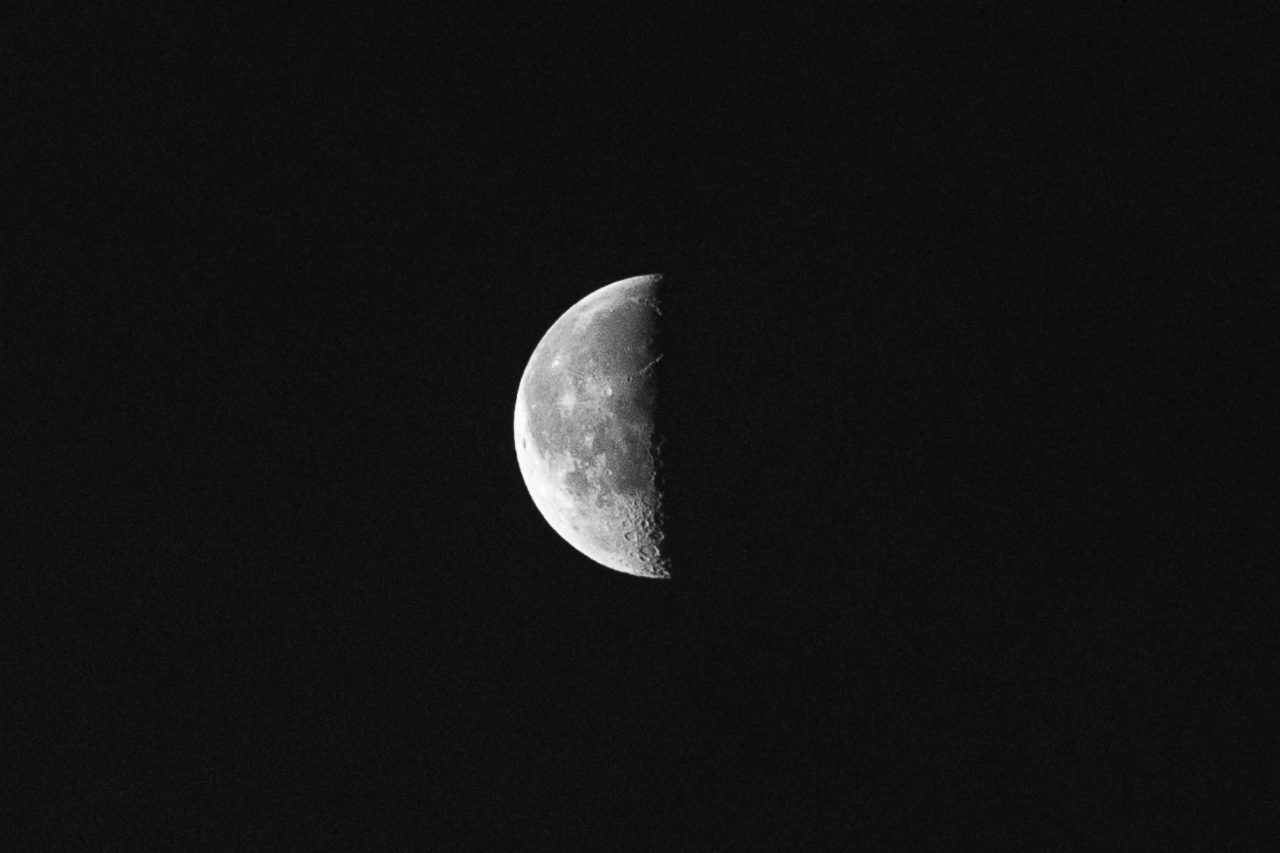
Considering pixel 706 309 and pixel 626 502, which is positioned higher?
pixel 706 309

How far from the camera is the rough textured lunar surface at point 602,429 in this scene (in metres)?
5.05

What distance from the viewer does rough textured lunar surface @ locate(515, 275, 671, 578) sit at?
505cm

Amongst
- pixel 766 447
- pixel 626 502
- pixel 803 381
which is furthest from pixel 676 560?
pixel 803 381

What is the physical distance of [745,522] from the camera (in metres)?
Result: 4.75

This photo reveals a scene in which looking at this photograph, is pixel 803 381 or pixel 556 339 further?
pixel 556 339

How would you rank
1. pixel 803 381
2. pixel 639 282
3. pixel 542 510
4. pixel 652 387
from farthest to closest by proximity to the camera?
pixel 542 510 < pixel 639 282 < pixel 652 387 < pixel 803 381

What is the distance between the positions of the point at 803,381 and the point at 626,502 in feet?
3.96

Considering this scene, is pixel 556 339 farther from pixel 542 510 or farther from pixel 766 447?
pixel 766 447

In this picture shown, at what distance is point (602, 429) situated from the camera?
5.19 m

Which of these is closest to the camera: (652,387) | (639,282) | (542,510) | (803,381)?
(803,381)

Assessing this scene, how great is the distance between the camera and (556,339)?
593 cm

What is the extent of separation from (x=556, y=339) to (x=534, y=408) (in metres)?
0.47

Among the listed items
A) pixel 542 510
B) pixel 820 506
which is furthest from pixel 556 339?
pixel 820 506

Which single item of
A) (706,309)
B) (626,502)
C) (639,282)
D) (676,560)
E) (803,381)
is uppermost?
(639,282)
